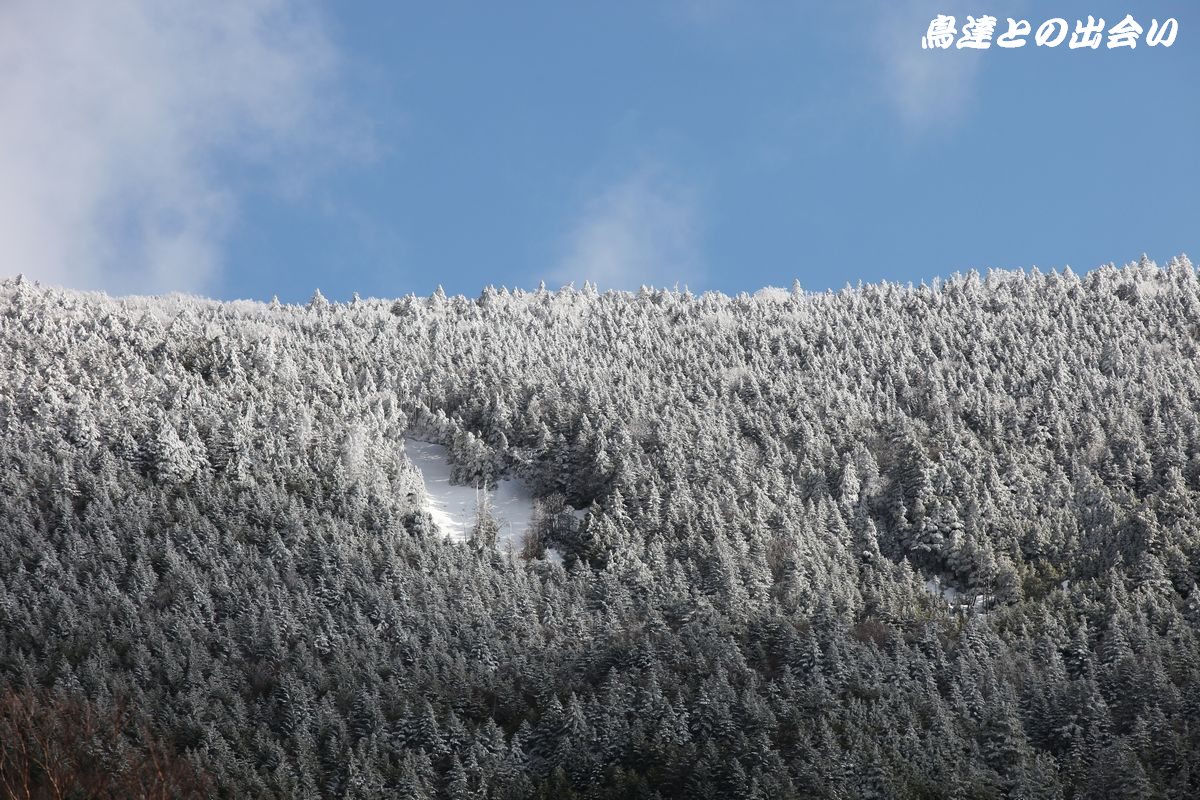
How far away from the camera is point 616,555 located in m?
116

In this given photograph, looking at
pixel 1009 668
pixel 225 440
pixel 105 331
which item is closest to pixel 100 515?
pixel 225 440

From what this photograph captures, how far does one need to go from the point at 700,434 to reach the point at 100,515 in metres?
66.3

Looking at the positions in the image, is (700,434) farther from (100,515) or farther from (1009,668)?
(100,515)

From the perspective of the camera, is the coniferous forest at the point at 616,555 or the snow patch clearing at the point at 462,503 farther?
the snow patch clearing at the point at 462,503

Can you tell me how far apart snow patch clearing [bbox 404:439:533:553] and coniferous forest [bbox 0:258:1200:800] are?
249 centimetres

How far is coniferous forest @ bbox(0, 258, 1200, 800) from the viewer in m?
78.4

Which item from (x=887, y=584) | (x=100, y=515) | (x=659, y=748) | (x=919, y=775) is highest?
(x=100, y=515)

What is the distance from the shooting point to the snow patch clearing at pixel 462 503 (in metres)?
132

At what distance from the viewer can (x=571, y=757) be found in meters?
80.2

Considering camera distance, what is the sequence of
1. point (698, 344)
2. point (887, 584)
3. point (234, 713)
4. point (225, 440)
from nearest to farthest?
point (234, 713), point (887, 584), point (225, 440), point (698, 344)

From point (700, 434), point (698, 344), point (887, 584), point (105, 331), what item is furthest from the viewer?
point (698, 344)

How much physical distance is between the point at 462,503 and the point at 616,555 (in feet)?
98.5

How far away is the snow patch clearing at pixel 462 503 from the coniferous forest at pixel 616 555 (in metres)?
2.49

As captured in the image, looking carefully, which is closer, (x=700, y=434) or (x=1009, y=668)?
(x=1009, y=668)
